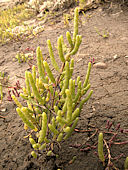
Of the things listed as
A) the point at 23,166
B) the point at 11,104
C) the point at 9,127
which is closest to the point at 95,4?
the point at 11,104

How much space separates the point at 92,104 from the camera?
1892mm

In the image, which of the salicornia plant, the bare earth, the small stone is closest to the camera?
the salicornia plant

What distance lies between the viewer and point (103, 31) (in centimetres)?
344

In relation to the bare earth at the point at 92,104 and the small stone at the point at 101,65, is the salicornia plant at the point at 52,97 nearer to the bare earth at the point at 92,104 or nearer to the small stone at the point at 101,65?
the bare earth at the point at 92,104

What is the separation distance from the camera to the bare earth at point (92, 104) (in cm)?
137

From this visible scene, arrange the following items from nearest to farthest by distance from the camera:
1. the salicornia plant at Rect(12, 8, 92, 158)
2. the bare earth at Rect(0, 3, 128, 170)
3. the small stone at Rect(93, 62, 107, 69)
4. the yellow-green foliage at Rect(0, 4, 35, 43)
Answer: the salicornia plant at Rect(12, 8, 92, 158) → the bare earth at Rect(0, 3, 128, 170) → the small stone at Rect(93, 62, 107, 69) → the yellow-green foliage at Rect(0, 4, 35, 43)

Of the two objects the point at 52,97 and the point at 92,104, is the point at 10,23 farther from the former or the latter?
the point at 52,97

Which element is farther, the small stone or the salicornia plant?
the small stone

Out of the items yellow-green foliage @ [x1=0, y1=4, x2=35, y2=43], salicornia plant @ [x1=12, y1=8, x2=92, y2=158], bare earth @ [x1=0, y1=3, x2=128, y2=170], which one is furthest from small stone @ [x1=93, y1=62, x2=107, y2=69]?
yellow-green foliage @ [x1=0, y1=4, x2=35, y2=43]

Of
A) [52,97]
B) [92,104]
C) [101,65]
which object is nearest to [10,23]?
[101,65]

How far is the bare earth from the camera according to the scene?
137 cm

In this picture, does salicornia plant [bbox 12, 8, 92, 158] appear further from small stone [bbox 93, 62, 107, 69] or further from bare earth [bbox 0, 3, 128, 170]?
small stone [bbox 93, 62, 107, 69]

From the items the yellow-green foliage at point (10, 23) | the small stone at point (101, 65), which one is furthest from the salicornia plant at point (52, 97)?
the yellow-green foliage at point (10, 23)

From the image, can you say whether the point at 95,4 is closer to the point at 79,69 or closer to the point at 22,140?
the point at 79,69
